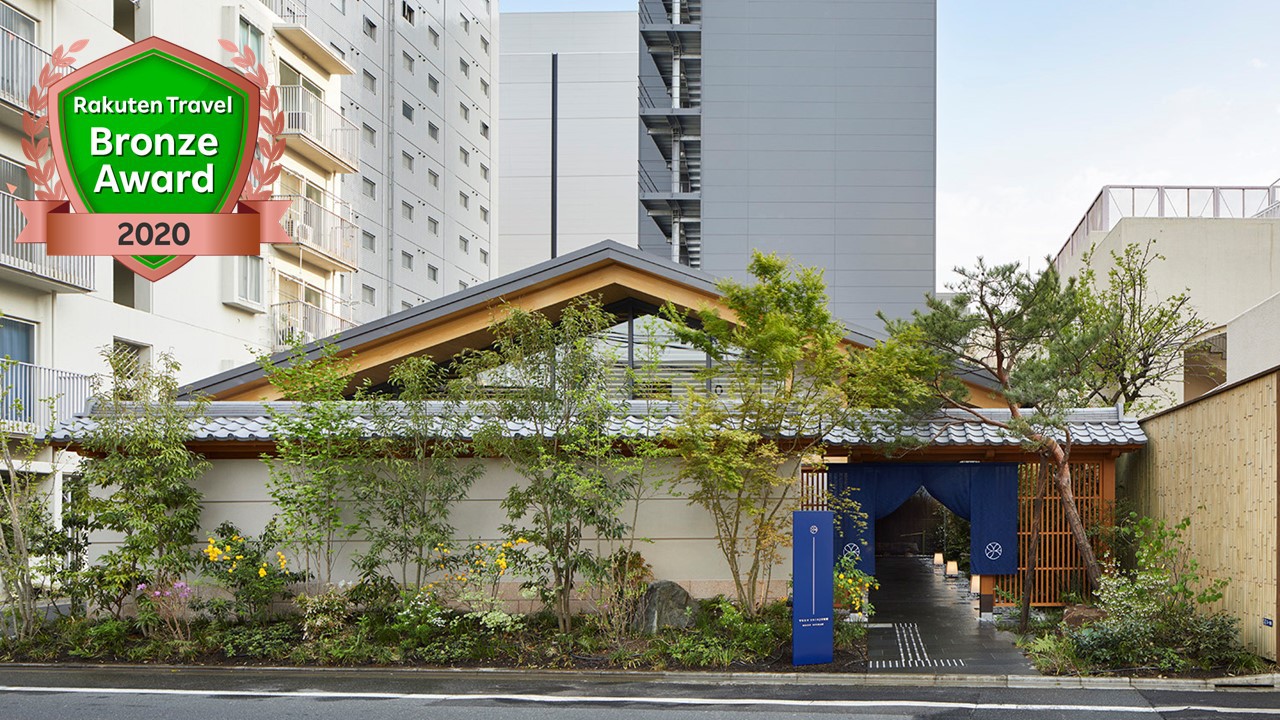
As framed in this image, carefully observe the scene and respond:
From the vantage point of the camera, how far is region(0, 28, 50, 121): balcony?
20.0 metres

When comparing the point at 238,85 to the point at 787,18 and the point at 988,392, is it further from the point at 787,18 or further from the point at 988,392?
the point at 787,18

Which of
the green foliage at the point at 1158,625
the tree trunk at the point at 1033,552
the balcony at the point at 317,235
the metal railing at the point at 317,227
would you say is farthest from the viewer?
the balcony at the point at 317,235

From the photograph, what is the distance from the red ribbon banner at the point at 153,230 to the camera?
29.6ft

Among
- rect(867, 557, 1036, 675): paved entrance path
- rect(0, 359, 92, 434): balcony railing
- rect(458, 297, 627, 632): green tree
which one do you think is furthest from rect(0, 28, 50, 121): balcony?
rect(867, 557, 1036, 675): paved entrance path

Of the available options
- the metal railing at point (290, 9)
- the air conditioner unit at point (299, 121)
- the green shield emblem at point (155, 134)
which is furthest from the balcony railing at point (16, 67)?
the green shield emblem at point (155, 134)

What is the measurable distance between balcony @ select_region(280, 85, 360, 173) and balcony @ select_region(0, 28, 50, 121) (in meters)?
8.38

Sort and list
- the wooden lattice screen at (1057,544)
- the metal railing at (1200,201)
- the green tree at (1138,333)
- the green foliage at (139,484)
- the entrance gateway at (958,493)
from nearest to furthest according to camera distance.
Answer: the green foliage at (139,484)
the entrance gateway at (958,493)
the wooden lattice screen at (1057,544)
the green tree at (1138,333)
the metal railing at (1200,201)

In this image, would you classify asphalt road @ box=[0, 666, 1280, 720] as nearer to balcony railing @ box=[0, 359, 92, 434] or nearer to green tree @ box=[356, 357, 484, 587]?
green tree @ box=[356, 357, 484, 587]

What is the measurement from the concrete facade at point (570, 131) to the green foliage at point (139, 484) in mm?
33211

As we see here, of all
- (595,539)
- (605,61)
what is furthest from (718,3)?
(595,539)

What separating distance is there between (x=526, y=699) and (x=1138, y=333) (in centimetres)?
1407

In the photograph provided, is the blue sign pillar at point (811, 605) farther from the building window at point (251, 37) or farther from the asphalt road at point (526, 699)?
the building window at point (251, 37)

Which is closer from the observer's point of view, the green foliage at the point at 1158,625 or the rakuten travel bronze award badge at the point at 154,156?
A: the rakuten travel bronze award badge at the point at 154,156

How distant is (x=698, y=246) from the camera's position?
146 ft
